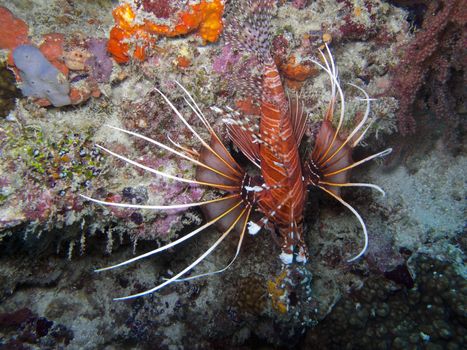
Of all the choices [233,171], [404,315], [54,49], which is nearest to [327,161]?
[233,171]

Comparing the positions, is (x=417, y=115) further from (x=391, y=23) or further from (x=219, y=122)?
(x=219, y=122)

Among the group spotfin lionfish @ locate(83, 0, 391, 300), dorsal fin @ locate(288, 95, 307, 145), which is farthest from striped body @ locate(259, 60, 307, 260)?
dorsal fin @ locate(288, 95, 307, 145)

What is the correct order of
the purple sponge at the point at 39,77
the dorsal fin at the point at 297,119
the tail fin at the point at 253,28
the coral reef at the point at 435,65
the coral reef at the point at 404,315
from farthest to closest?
the coral reef at the point at 404,315
the dorsal fin at the point at 297,119
the coral reef at the point at 435,65
the tail fin at the point at 253,28
the purple sponge at the point at 39,77

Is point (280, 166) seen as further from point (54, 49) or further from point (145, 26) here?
point (54, 49)

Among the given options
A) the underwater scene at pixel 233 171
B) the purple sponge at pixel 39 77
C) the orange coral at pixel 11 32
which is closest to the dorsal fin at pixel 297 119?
the underwater scene at pixel 233 171

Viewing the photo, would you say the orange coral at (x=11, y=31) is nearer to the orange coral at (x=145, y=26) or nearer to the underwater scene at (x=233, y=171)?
the underwater scene at (x=233, y=171)

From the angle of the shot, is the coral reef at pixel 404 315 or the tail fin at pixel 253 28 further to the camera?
the coral reef at pixel 404 315

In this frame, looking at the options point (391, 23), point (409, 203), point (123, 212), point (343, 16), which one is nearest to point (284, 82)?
point (343, 16)
